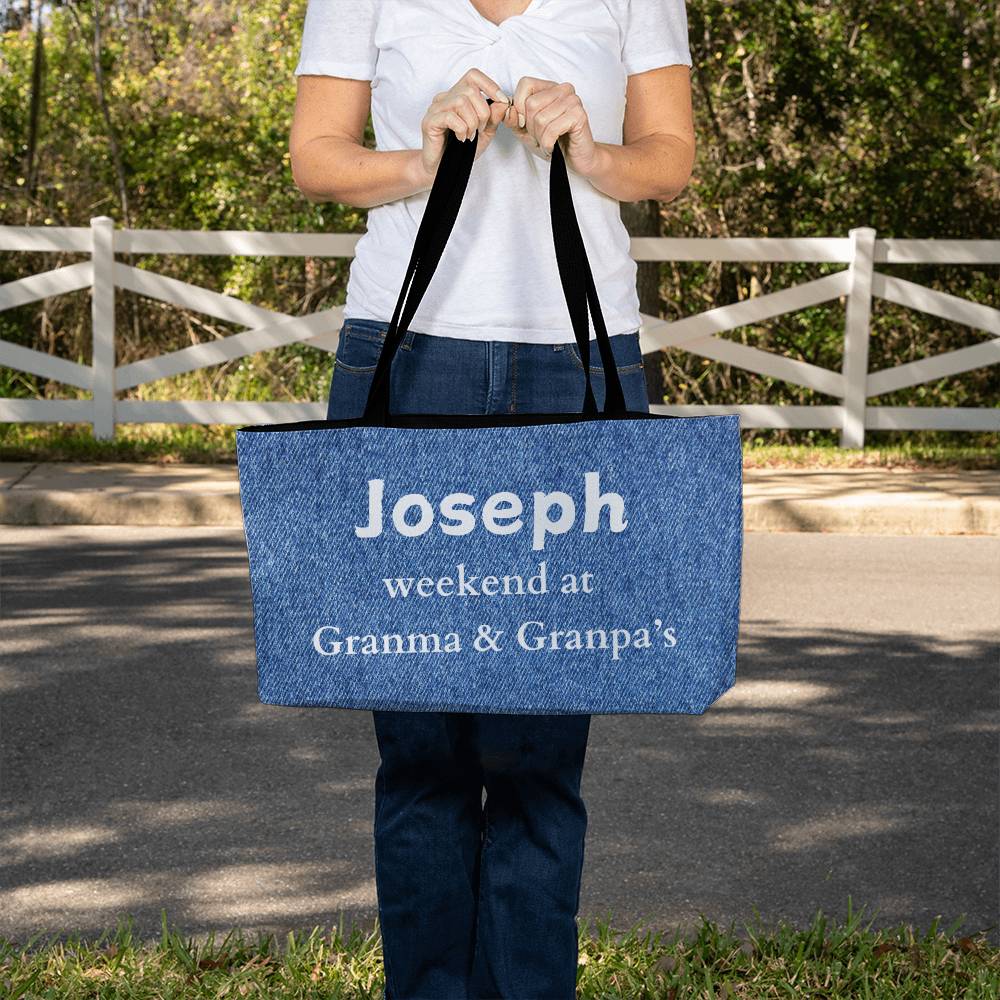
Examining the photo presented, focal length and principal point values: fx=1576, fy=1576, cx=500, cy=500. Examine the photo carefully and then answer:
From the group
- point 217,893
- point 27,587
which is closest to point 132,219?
point 27,587

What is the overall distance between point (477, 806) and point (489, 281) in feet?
2.48

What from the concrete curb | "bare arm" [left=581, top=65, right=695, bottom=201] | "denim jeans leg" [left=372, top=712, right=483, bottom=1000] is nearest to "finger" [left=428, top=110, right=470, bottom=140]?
"bare arm" [left=581, top=65, right=695, bottom=201]

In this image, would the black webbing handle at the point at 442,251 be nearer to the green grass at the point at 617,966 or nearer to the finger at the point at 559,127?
the finger at the point at 559,127

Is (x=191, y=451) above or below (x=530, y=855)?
above

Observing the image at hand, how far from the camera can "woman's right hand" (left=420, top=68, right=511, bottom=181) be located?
1.93 metres

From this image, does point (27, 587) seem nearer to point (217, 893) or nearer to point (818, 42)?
point (217, 893)

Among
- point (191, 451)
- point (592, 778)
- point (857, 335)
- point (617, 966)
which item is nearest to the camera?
point (617, 966)

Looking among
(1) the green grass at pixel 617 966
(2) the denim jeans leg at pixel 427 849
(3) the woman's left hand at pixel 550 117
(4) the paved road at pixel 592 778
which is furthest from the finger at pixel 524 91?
(4) the paved road at pixel 592 778

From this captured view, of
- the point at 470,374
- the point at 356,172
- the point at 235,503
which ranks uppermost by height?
the point at 356,172

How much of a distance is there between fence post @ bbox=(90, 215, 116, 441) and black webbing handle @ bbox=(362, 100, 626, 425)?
7843 millimetres

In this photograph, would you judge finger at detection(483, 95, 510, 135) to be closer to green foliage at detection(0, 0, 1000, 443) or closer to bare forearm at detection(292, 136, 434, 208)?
bare forearm at detection(292, 136, 434, 208)

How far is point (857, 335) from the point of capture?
10.0 meters

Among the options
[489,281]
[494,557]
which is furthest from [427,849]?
[489,281]

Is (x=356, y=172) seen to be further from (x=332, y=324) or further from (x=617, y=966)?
(x=332, y=324)
